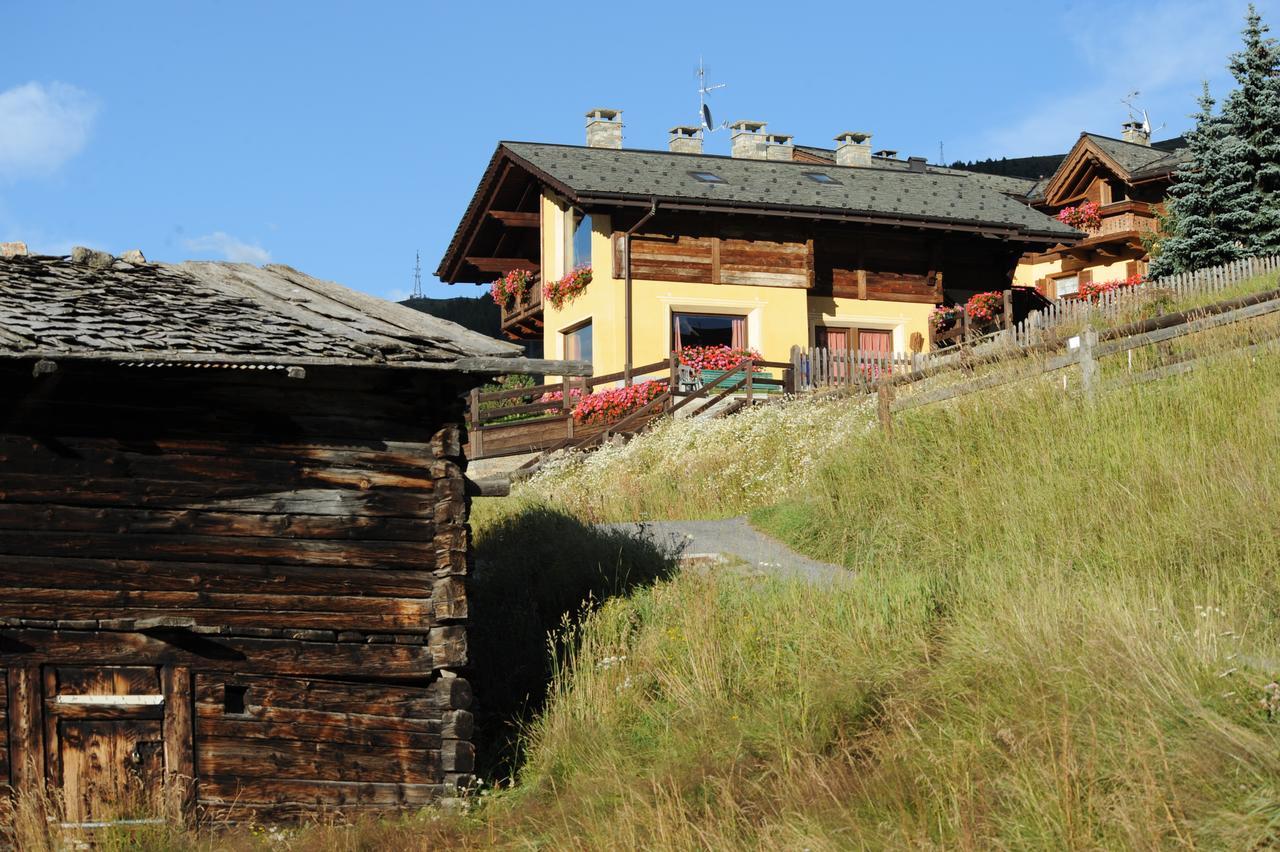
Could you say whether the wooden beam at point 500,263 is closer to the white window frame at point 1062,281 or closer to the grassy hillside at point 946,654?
the white window frame at point 1062,281

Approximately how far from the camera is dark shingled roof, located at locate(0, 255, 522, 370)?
8.24m

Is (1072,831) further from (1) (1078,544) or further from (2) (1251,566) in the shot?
(1) (1078,544)

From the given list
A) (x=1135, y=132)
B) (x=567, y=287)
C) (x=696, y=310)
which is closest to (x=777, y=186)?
(x=696, y=310)

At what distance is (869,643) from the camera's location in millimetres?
8711

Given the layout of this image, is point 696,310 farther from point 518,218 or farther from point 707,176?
point 518,218

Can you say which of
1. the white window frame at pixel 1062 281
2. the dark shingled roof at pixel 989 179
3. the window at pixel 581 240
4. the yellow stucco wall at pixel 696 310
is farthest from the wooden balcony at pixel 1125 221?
the window at pixel 581 240

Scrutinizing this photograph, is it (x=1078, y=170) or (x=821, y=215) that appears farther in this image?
(x=1078, y=170)

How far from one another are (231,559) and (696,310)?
15.9 m

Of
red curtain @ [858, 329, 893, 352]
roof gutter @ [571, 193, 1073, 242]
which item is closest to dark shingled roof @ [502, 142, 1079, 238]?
roof gutter @ [571, 193, 1073, 242]

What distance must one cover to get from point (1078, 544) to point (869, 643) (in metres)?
1.94

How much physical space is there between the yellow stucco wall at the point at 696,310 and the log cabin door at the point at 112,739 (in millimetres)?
15491

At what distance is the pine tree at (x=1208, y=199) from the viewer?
25.8 metres

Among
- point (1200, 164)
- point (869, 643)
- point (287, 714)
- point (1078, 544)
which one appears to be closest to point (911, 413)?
point (1078, 544)

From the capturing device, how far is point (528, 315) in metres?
28.0
